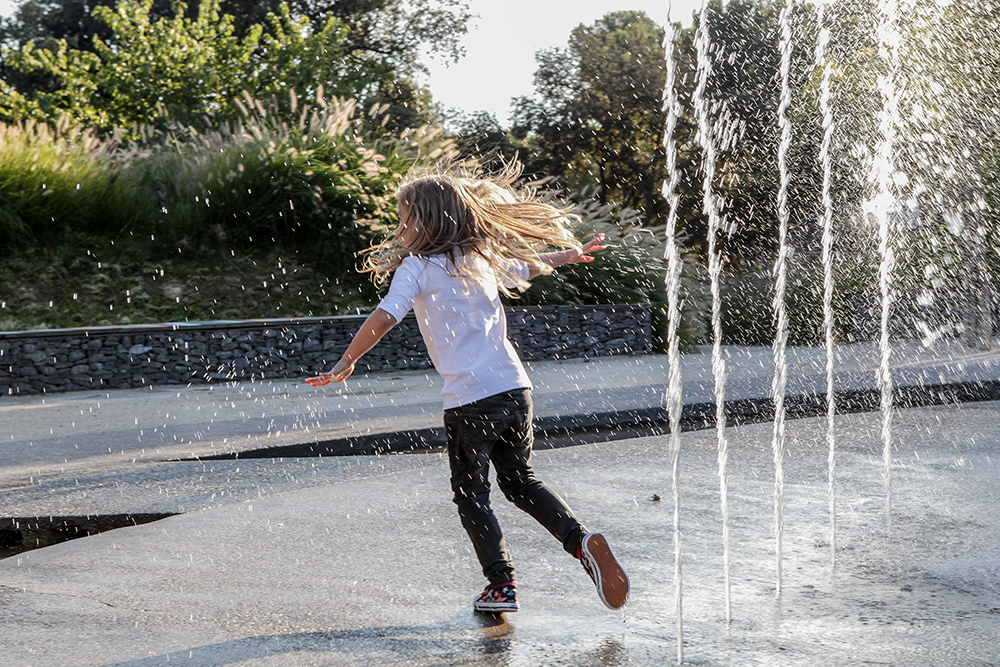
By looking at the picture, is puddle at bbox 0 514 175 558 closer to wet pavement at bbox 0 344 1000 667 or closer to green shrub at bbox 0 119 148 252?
wet pavement at bbox 0 344 1000 667

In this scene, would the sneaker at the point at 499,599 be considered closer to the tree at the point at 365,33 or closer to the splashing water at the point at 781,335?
the splashing water at the point at 781,335

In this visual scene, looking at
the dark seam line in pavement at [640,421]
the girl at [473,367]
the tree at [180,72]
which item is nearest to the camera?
the girl at [473,367]

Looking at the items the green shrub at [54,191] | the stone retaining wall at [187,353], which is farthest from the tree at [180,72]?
the stone retaining wall at [187,353]

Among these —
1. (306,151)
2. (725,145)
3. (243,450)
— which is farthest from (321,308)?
(725,145)

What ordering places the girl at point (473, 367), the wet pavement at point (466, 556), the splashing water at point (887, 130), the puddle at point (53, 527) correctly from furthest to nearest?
the splashing water at point (887, 130) < the puddle at point (53, 527) < the girl at point (473, 367) < the wet pavement at point (466, 556)

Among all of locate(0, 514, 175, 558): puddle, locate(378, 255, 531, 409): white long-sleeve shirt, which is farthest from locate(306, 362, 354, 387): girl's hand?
locate(0, 514, 175, 558): puddle

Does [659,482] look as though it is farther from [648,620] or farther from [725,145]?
[725,145]

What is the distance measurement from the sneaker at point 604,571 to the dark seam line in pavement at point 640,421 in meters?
3.97

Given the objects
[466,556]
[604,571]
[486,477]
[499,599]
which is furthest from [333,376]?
[466,556]

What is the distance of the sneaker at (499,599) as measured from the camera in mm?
3466

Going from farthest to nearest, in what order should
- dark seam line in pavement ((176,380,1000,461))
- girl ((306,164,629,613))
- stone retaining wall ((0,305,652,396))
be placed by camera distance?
stone retaining wall ((0,305,652,396)) → dark seam line in pavement ((176,380,1000,461)) → girl ((306,164,629,613))

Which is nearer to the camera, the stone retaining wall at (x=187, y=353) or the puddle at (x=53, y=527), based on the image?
→ the puddle at (x=53, y=527)

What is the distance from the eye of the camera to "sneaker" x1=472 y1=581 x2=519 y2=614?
3.47 m

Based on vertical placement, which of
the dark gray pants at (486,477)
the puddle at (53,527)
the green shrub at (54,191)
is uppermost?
the green shrub at (54,191)
